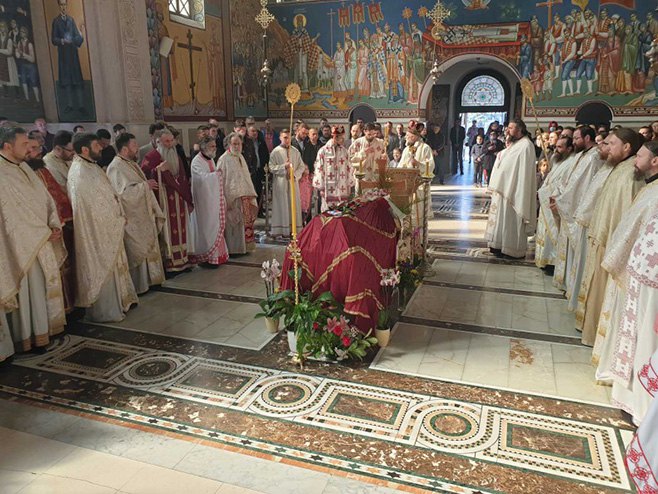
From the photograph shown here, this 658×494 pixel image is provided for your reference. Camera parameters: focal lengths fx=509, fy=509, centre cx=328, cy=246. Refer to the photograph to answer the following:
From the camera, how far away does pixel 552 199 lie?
19.0ft

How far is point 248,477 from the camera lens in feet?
9.66

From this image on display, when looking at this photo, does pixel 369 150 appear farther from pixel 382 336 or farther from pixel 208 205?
pixel 382 336

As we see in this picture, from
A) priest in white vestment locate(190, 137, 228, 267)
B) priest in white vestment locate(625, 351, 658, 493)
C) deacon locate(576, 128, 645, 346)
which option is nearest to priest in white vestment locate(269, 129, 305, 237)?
priest in white vestment locate(190, 137, 228, 267)

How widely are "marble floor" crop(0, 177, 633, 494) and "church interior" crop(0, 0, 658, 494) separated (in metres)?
0.02

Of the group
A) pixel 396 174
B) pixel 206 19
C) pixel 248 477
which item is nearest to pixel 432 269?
pixel 396 174

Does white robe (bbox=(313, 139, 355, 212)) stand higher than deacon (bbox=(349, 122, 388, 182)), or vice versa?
deacon (bbox=(349, 122, 388, 182))

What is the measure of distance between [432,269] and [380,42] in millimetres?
11823

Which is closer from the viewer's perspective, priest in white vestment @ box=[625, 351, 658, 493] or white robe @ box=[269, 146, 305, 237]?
priest in white vestment @ box=[625, 351, 658, 493]

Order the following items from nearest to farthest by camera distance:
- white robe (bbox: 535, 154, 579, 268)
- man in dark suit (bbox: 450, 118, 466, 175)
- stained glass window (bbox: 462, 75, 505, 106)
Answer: white robe (bbox: 535, 154, 579, 268) < man in dark suit (bbox: 450, 118, 466, 175) < stained glass window (bbox: 462, 75, 505, 106)

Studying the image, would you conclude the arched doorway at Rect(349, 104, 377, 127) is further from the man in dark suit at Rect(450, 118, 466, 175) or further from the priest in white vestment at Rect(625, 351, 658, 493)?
the priest in white vestment at Rect(625, 351, 658, 493)

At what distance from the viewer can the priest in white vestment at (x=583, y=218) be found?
4.45m

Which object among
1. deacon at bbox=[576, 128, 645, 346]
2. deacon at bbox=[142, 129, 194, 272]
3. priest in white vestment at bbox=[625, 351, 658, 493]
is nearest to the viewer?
priest in white vestment at bbox=[625, 351, 658, 493]

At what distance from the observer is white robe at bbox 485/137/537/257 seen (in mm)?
7301

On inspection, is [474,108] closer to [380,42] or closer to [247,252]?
[380,42]
